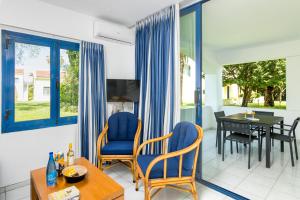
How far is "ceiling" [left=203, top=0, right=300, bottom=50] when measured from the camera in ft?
9.38

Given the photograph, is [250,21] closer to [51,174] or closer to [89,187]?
[89,187]

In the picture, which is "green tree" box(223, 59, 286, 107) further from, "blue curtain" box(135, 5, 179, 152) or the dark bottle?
the dark bottle

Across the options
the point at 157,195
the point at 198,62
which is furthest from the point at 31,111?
the point at 198,62

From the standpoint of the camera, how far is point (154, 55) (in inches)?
115

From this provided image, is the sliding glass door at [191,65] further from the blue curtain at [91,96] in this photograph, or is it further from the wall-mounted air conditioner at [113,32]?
the blue curtain at [91,96]

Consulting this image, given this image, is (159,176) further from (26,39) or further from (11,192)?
(26,39)

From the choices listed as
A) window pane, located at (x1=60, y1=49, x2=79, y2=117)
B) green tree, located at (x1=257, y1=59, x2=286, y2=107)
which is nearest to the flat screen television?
window pane, located at (x1=60, y1=49, x2=79, y2=117)

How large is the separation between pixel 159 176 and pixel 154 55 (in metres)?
1.91

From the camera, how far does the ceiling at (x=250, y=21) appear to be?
286cm

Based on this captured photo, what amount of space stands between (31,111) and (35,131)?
0.98ft

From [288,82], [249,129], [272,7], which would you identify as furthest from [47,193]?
[288,82]

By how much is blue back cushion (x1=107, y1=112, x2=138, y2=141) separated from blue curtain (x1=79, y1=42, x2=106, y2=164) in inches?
9.6

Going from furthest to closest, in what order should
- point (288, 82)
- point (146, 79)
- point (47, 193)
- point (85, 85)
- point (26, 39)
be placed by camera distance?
point (288, 82)
point (146, 79)
point (85, 85)
point (26, 39)
point (47, 193)

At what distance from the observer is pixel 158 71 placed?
2.85 m
